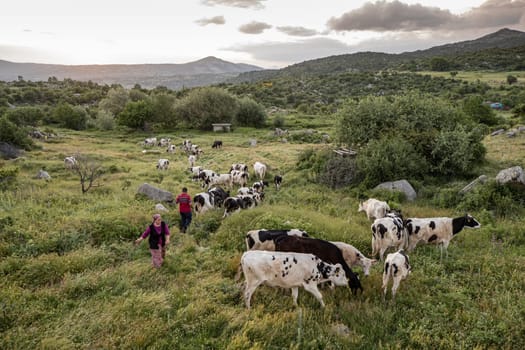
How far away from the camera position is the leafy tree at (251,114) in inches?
2344

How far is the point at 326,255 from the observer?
29.1 ft

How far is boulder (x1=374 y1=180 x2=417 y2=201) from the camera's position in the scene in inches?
649

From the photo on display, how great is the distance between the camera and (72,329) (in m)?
6.09

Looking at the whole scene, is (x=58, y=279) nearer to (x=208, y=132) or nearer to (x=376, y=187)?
(x=376, y=187)

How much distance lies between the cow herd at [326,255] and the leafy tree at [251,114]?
163 feet

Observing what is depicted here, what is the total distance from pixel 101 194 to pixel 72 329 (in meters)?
12.3

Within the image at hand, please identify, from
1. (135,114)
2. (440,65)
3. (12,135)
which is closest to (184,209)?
(12,135)

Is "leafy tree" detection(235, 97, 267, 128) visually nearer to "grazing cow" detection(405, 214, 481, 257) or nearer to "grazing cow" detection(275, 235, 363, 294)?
"grazing cow" detection(405, 214, 481, 257)

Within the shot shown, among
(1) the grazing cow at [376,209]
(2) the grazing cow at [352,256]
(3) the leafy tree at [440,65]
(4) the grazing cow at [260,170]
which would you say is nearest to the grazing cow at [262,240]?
(2) the grazing cow at [352,256]

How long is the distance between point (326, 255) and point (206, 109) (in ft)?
168

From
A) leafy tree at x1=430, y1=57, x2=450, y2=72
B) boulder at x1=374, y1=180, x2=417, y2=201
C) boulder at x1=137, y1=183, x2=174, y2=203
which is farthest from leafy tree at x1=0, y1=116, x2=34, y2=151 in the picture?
leafy tree at x1=430, y1=57, x2=450, y2=72

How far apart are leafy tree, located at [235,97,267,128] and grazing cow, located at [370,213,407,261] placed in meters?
50.6

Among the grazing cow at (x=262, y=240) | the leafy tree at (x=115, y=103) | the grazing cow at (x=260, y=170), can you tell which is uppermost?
the leafy tree at (x=115, y=103)

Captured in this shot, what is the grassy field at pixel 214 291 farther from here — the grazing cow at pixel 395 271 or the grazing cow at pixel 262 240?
the grazing cow at pixel 262 240
